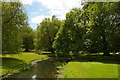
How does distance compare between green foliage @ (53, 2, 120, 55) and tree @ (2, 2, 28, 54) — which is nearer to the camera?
green foliage @ (53, 2, 120, 55)

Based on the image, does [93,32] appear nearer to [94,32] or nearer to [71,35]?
[94,32]

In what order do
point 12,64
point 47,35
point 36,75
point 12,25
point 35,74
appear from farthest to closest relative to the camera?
1. point 47,35
2. point 12,25
3. point 12,64
4. point 35,74
5. point 36,75

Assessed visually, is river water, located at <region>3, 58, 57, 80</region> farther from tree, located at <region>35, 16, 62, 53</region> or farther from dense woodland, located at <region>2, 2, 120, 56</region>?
tree, located at <region>35, 16, 62, 53</region>

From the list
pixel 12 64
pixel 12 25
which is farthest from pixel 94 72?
pixel 12 25

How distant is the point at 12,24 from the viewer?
3256 centimetres

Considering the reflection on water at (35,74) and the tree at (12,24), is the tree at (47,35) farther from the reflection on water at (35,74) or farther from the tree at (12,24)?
the reflection on water at (35,74)

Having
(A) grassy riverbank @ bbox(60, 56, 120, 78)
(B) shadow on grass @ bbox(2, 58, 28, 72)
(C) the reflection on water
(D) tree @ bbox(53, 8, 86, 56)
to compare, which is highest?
(D) tree @ bbox(53, 8, 86, 56)

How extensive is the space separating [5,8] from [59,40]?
19.4m

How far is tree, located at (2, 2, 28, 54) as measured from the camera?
99.3 ft

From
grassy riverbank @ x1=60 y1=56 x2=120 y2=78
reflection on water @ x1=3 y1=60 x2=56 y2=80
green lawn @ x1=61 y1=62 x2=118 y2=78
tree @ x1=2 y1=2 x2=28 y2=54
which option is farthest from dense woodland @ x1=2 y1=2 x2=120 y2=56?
green lawn @ x1=61 y1=62 x2=118 y2=78

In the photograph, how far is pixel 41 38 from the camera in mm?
67125

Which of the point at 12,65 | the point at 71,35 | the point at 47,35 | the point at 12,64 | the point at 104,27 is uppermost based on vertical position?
the point at 47,35

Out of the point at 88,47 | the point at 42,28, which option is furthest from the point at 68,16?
the point at 42,28

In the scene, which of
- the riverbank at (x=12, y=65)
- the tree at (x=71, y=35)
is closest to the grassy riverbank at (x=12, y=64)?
the riverbank at (x=12, y=65)
